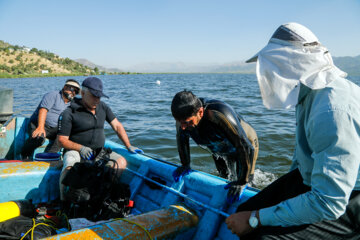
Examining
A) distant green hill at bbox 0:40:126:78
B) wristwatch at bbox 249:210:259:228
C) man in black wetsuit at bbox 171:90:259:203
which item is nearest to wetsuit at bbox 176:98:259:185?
man in black wetsuit at bbox 171:90:259:203

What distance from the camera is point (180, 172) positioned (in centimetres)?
326

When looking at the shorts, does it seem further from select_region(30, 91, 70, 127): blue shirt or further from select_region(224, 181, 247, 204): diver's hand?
select_region(224, 181, 247, 204): diver's hand

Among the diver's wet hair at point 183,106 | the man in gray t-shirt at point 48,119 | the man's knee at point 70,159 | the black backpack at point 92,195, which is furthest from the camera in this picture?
the man in gray t-shirt at point 48,119

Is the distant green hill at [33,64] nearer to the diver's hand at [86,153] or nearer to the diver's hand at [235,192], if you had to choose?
the diver's hand at [86,153]

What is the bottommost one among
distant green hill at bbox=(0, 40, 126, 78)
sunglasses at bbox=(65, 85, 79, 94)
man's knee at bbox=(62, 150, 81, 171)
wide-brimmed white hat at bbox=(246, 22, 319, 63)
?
man's knee at bbox=(62, 150, 81, 171)

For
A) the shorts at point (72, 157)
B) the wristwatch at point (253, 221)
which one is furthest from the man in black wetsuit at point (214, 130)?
the shorts at point (72, 157)

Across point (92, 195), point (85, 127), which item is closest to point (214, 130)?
point (92, 195)

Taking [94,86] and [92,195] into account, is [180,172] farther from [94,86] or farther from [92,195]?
[94,86]

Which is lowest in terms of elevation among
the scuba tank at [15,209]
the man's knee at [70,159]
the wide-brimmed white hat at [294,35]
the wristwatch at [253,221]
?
the scuba tank at [15,209]

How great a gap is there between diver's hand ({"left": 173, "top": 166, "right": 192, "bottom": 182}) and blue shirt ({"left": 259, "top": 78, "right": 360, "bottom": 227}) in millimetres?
1886

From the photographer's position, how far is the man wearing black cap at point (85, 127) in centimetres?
374

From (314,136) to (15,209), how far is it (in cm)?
306

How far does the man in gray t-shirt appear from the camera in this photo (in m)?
4.81

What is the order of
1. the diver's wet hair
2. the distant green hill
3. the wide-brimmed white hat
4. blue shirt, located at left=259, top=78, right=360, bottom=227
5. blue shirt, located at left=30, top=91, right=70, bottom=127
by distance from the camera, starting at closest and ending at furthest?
1. blue shirt, located at left=259, top=78, right=360, bottom=227
2. the wide-brimmed white hat
3. the diver's wet hair
4. blue shirt, located at left=30, top=91, right=70, bottom=127
5. the distant green hill
